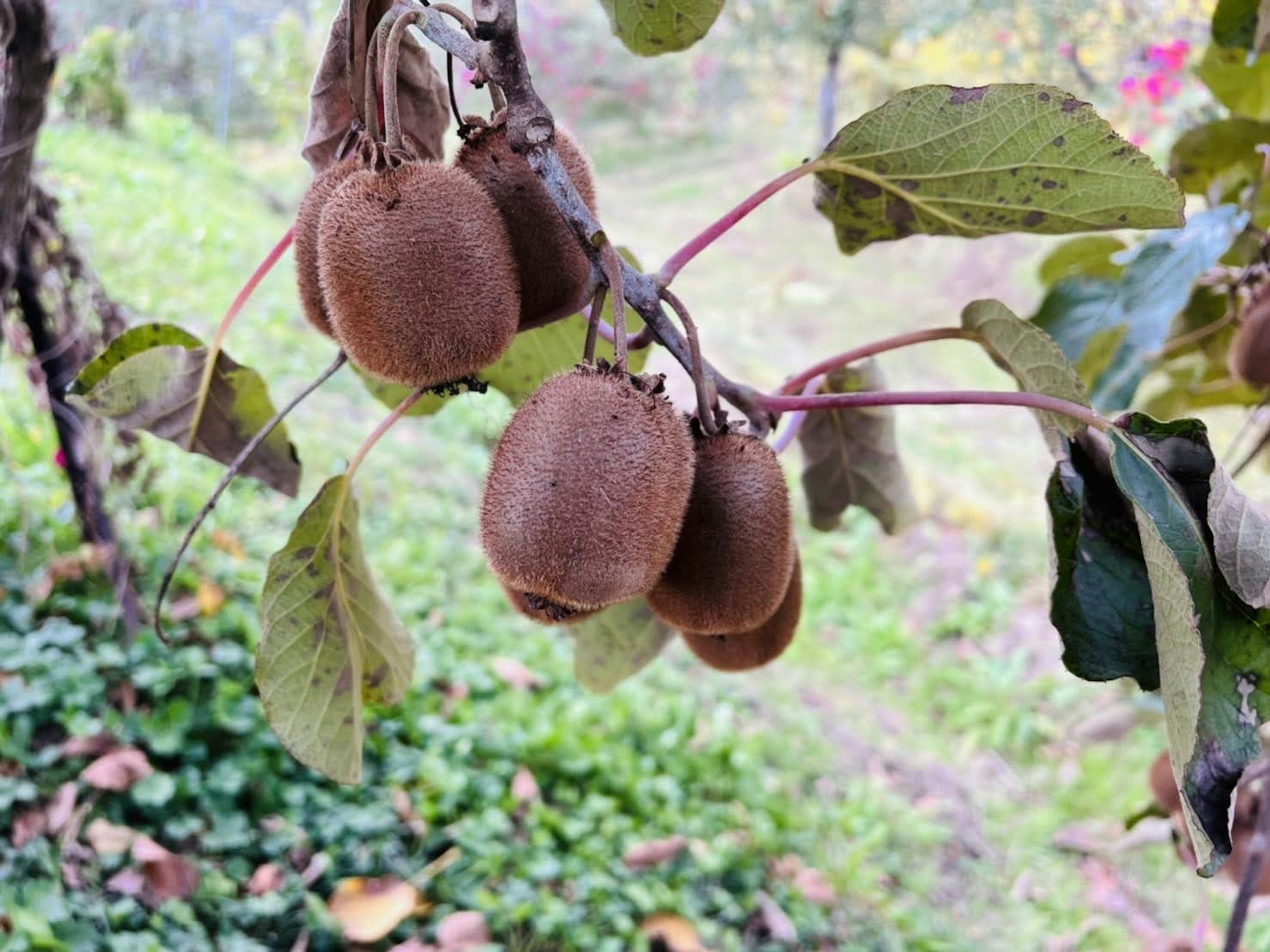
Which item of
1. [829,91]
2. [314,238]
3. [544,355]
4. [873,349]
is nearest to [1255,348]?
[873,349]

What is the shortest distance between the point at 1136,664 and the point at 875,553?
10.4ft

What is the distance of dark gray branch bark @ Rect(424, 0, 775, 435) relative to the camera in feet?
1.92

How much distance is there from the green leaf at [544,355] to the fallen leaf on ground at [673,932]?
0.95 meters

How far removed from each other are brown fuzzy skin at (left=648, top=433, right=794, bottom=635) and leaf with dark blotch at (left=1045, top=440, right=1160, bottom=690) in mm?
177

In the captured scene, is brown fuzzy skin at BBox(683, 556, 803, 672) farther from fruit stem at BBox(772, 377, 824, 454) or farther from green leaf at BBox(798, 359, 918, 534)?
green leaf at BBox(798, 359, 918, 534)

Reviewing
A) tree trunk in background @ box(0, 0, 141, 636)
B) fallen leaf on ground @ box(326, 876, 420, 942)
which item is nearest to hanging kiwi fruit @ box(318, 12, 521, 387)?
tree trunk in background @ box(0, 0, 141, 636)

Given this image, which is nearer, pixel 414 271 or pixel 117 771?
pixel 414 271

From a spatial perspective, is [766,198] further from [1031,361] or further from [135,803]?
[135,803]

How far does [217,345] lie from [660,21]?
0.44 m

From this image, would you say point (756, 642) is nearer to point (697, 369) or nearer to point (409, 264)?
point (697, 369)

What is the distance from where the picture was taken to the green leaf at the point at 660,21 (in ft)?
2.43

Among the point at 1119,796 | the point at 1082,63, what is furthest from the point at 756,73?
the point at 1119,796

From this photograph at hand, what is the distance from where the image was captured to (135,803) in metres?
1.45

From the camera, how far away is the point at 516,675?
2090 mm
